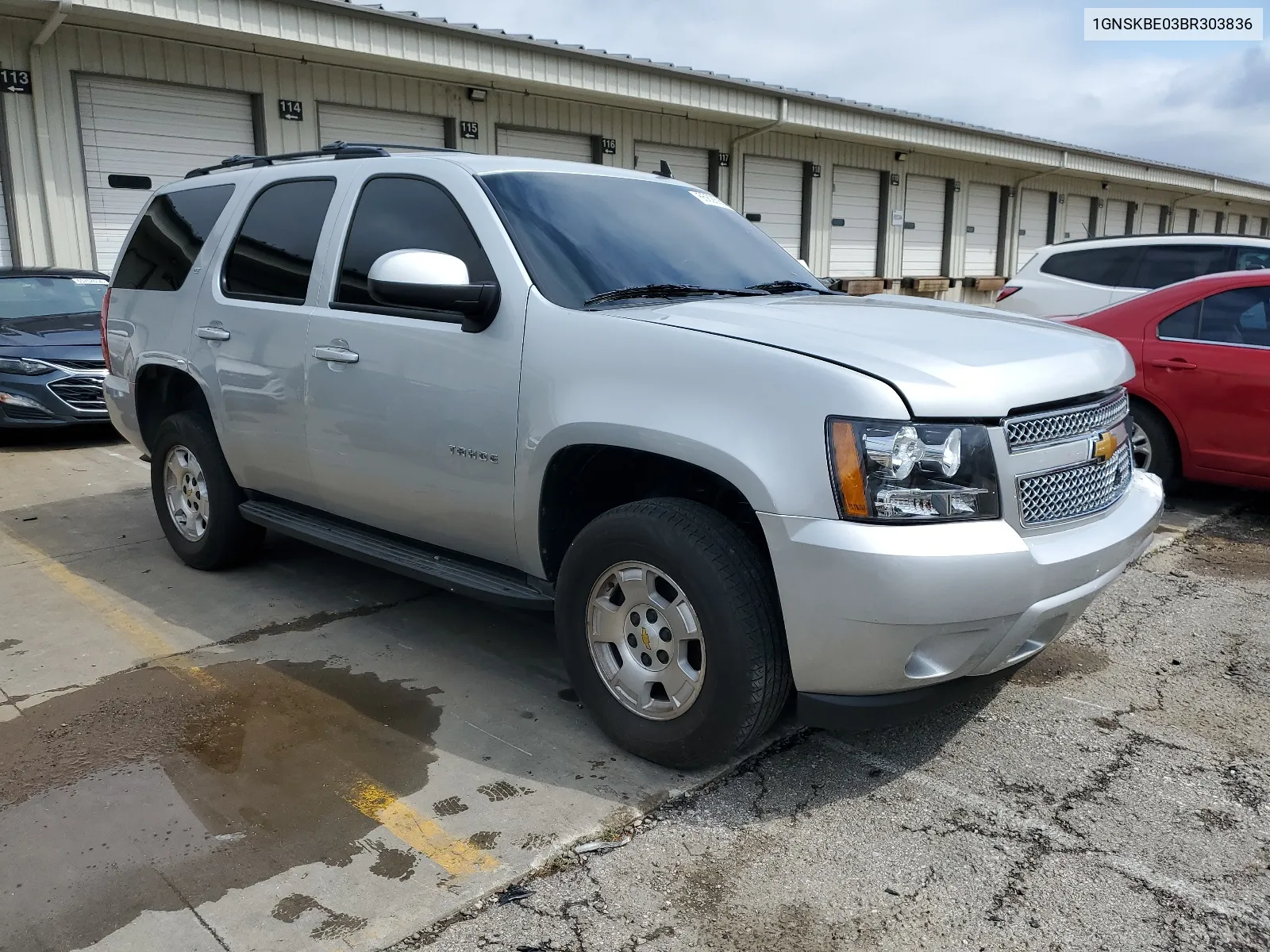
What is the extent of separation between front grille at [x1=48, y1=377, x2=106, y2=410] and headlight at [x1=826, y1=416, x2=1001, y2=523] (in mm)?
7909

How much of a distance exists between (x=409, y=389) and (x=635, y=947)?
217cm

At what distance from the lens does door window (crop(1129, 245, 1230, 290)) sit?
862 cm

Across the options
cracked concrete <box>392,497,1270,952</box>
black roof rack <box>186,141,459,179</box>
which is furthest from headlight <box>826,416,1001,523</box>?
black roof rack <box>186,141,459,179</box>

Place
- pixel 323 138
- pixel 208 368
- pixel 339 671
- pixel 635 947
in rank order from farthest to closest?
1. pixel 323 138
2. pixel 208 368
3. pixel 339 671
4. pixel 635 947

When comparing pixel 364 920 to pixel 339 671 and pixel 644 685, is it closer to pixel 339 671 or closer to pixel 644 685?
pixel 644 685

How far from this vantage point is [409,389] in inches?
151

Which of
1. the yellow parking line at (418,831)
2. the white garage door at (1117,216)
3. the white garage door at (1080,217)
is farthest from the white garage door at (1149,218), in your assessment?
the yellow parking line at (418,831)

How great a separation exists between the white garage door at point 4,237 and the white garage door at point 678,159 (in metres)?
8.62

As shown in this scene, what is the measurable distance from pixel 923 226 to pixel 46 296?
17.9m

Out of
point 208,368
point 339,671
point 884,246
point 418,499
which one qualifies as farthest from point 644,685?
point 884,246

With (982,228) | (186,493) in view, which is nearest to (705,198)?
(186,493)

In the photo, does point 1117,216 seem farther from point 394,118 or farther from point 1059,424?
point 1059,424

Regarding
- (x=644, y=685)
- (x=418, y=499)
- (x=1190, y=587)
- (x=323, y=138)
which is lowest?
(x=1190, y=587)

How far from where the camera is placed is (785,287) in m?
4.20
